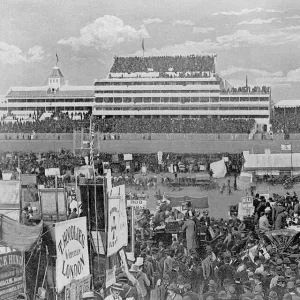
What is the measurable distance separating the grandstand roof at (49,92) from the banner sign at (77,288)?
3094 millimetres

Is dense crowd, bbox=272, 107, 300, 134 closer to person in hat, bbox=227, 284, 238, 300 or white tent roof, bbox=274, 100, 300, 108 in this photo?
white tent roof, bbox=274, 100, 300, 108

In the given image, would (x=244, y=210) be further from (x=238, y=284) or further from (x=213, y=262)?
(x=238, y=284)

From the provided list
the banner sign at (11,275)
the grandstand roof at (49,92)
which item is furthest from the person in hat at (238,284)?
the grandstand roof at (49,92)

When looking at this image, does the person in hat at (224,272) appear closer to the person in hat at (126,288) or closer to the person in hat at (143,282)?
the person in hat at (143,282)

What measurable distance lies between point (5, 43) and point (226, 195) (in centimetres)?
273

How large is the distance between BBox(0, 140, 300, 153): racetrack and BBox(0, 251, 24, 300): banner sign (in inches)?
117

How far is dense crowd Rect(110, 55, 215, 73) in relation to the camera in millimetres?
7164

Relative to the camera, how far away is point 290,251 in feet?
18.0

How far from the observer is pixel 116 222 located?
535 centimetres

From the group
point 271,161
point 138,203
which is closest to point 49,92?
point 138,203

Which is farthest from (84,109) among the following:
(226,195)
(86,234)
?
(86,234)

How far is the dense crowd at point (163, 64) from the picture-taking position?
716 centimetres

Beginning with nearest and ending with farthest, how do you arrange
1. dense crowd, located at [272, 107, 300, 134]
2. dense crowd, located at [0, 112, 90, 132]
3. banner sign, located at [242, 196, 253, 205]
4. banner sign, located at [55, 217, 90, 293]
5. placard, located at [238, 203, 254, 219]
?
banner sign, located at [55, 217, 90, 293] → placard, located at [238, 203, 254, 219] → banner sign, located at [242, 196, 253, 205] → dense crowd, located at [272, 107, 300, 134] → dense crowd, located at [0, 112, 90, 132]

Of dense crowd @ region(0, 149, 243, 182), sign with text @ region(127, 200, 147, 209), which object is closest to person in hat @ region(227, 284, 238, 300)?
sign with text @ region(127, 200, 147, 209)
